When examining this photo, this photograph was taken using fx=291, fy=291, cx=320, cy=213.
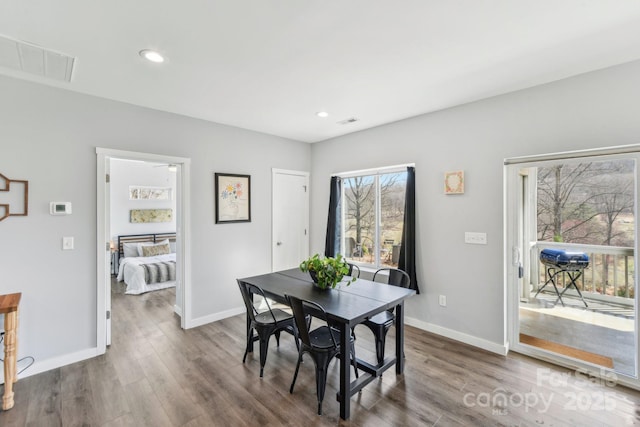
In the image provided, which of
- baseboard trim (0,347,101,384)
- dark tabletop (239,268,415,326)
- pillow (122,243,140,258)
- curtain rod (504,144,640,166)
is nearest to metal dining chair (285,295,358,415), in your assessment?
dark tabletop (239,268,415,326)

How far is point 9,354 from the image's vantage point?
2213 millimetres

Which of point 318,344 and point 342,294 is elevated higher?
point 342,294

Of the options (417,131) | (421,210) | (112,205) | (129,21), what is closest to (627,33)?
(417,131)

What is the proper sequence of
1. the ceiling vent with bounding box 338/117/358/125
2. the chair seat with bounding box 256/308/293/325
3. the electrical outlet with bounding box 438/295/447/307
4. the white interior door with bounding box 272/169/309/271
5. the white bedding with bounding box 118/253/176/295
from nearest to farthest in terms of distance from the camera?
the chair seat with bounding box 256/308/293/325
the electrical outlet with bounding box 438/295/447/307
the ceiling vent with bounding box 338/117/358/125
the white interior door with bounding box 272/169/309/271
the white bedding with bounding box 118/253/176/295

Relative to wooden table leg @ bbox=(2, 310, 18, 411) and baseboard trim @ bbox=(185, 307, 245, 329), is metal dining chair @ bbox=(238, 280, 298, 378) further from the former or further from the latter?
wooden table leg @ bbox=(2, 310, 18, 411)

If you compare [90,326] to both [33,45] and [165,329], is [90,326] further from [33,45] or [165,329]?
[33,45]

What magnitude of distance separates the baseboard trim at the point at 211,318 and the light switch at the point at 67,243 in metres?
1.52

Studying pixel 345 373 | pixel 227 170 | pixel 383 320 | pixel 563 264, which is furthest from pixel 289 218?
pixel 563 264

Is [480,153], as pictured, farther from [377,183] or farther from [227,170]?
A: [227,170]

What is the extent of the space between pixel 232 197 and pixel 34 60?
2288 millimetres

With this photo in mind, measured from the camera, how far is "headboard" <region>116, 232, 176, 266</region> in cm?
645

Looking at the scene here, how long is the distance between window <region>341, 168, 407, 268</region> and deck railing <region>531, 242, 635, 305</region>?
5.71ft

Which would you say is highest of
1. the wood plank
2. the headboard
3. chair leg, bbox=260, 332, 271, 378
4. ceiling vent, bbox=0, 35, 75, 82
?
ceiling vent, bbox=0, 35, 75, 82

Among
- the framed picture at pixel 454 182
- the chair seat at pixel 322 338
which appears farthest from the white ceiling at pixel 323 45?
the chair seat at pixel 322 338
